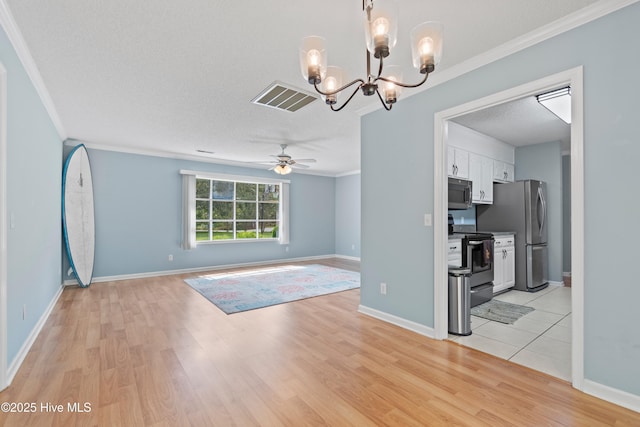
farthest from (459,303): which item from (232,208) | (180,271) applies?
(232,208)

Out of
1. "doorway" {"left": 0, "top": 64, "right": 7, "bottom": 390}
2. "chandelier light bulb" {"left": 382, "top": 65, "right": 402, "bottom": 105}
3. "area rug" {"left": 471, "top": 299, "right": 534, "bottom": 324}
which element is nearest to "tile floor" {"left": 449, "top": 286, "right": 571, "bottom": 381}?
"area rug" {"left": 471, "top": 299, "right": 534, "bottom": 324}

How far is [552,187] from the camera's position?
5051 mm

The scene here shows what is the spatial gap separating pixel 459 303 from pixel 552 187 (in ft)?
12.1

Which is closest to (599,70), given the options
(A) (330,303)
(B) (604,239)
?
(B) (604,239)

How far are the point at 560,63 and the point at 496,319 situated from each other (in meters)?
2.61

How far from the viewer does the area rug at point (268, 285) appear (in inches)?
164

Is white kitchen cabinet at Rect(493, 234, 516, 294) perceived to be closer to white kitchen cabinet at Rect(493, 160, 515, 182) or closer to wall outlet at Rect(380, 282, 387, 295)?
white kitchen cabinet at Rect(493, 160, 515, 182)

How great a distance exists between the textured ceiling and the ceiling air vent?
99 millimetres

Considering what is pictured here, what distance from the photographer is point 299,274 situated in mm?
6059

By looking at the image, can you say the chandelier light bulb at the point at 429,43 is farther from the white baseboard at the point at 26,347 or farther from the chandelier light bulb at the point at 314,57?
the white baseboard at the point at 26,347

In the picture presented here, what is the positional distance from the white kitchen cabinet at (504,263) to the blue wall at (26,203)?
17.2ft

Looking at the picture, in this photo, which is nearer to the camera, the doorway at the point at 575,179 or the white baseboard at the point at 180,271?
the doorway at the point at 575,179

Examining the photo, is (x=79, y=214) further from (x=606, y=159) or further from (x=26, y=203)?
(x=606, y=159)

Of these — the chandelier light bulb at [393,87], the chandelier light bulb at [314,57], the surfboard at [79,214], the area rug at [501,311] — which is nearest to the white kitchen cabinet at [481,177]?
the area rug at [501,311]
